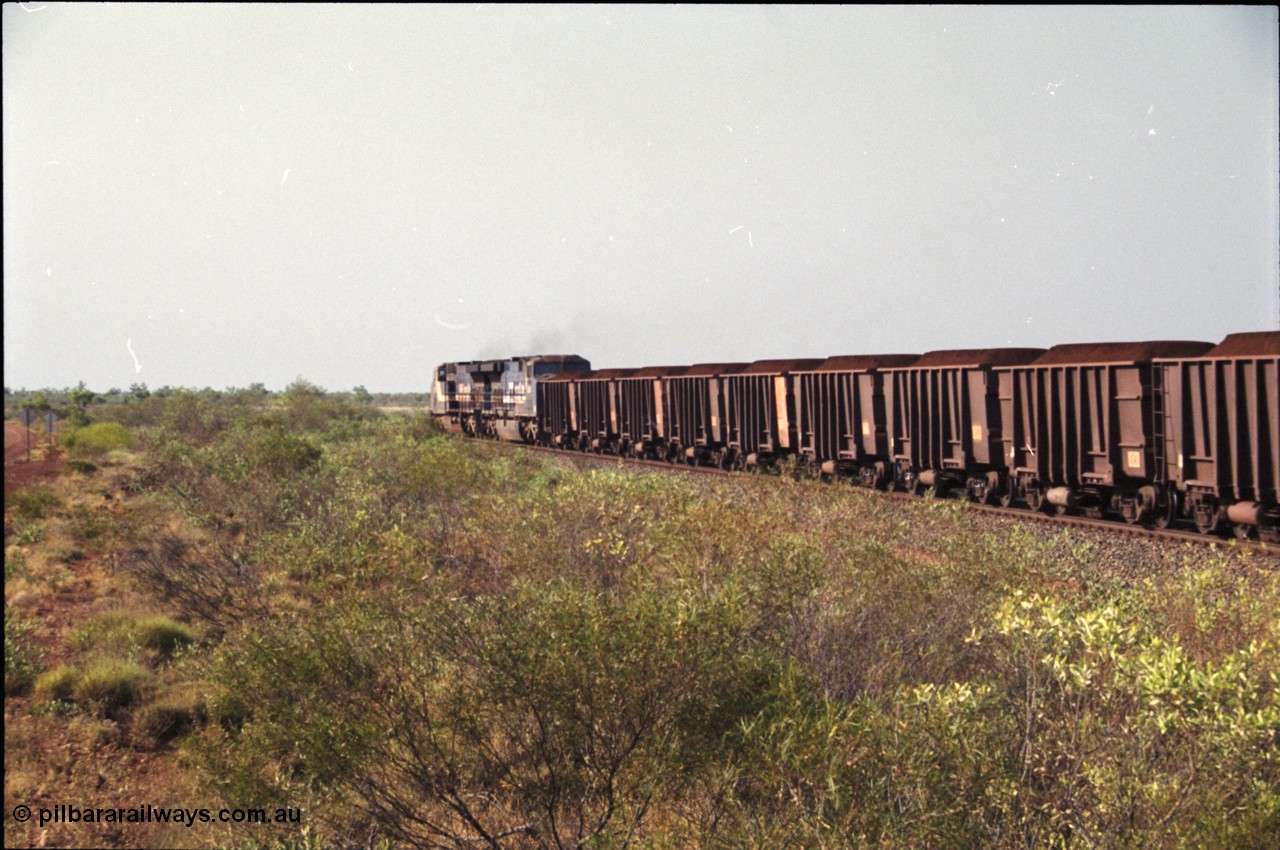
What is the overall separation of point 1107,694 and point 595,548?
7422mm

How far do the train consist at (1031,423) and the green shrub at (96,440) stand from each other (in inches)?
1313

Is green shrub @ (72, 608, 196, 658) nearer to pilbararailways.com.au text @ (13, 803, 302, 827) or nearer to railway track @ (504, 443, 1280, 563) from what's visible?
pilbararailways.com.au text @ (13, 803, 302, 827)

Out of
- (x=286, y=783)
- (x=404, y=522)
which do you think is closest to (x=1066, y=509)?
(x=404, y=522)

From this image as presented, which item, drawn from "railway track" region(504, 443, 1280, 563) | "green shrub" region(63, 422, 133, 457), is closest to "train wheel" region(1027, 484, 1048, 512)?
"railway track" region(504, 443, 1280, 563)

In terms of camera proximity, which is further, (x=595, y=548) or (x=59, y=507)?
(x=59, y=507)

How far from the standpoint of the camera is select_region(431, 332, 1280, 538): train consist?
16.0 meters

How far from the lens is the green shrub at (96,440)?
5179cm

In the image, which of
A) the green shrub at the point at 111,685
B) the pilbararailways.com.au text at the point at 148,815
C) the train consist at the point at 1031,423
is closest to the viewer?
the pilbararailways.com.au text at the point at 148,815

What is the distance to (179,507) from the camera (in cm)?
2536

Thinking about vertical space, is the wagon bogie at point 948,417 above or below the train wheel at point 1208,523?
above

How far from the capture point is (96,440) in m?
54.5

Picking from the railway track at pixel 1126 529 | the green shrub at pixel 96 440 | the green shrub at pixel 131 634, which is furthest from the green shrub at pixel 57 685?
the green shrub at pixel 96 440

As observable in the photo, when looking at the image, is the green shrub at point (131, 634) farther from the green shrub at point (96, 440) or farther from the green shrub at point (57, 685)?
the green shrub at point (96, 440)

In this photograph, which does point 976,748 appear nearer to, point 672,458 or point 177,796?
point 177,796
